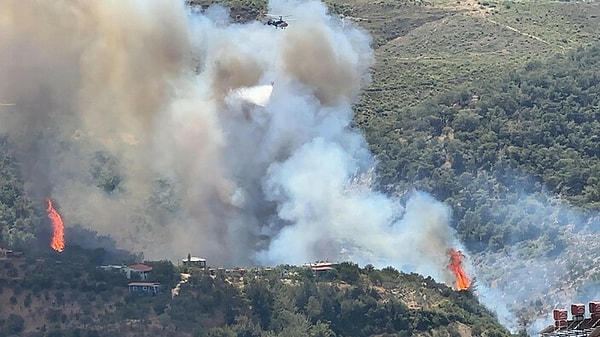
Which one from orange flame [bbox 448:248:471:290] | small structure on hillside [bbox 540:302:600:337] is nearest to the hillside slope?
orange flame [bbox 448:248:471:290]

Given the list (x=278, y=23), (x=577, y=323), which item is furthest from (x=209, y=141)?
(x=577, y=323)

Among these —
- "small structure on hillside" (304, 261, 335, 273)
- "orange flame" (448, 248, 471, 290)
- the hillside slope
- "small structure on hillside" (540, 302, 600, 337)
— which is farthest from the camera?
"orange flame" (448, 248, 471, 290)

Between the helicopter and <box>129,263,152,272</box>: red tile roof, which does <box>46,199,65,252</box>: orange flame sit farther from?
the helicopter

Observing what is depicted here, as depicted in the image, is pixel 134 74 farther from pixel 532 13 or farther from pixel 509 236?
pixel 532 13

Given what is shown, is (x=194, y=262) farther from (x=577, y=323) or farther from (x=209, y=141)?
(x=577, y=323)

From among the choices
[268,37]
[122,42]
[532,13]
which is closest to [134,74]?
[122,42]

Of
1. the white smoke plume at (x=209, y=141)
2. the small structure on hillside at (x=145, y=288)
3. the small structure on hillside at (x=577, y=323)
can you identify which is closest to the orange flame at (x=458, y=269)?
the white smoke plume at (x=209, y=141)

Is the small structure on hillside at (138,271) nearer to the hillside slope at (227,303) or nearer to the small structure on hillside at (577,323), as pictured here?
the hillside slope at (227,303)
